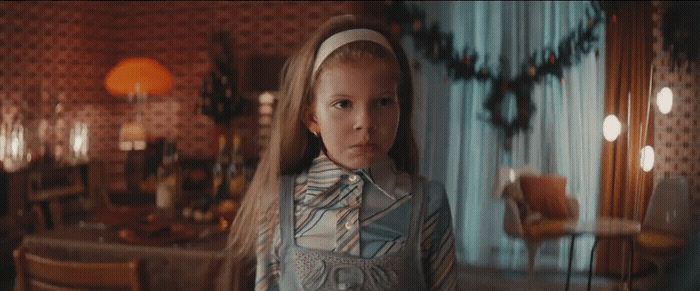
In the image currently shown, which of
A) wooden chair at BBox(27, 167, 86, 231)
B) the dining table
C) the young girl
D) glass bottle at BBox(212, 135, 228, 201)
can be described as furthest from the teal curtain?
wooden chair at BBox(27, 167, 86, 231)

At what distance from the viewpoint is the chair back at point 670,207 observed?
44 cm

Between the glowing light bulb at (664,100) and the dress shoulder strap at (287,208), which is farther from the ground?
the glowing light bulb at (664,100)

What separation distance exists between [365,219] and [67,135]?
1653 mm

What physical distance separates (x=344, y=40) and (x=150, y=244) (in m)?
0.47

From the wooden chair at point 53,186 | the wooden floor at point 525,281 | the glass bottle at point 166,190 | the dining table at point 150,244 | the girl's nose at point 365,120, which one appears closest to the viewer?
the girl's nose at point 365,120

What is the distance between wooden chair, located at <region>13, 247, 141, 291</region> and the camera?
583 millimetres

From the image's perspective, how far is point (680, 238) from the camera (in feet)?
1.43

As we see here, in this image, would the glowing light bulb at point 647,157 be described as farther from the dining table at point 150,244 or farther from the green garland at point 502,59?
the dining table at point 150,244

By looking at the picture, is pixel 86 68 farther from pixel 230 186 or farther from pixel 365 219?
pixel 365 219

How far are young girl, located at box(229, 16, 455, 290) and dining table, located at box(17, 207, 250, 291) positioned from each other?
9.4 inches

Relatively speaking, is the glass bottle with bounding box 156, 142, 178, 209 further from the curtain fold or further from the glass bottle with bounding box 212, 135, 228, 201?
the curtain fold

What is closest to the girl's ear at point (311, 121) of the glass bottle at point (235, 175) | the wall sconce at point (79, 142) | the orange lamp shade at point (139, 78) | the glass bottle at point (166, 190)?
the glass bottle at point (235, 175)

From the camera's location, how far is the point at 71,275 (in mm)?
597

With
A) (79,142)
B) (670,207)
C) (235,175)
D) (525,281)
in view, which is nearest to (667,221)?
(670,207)
